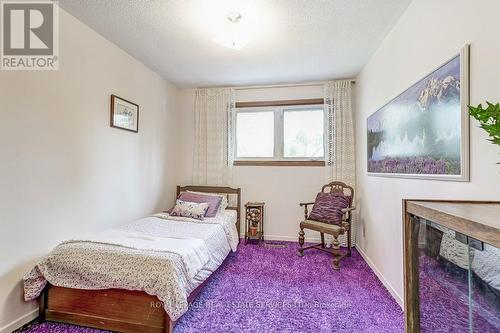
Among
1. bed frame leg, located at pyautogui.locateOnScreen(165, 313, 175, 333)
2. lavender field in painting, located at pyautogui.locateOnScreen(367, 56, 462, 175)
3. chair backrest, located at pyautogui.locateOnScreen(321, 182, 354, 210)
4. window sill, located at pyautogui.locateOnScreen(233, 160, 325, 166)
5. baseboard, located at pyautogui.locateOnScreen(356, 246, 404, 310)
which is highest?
lavender field in painting, located at pyautogui.locateOnScreen(367, 56, 462, 175)

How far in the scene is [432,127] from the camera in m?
1.59

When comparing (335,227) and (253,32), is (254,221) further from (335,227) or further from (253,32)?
(253,32)

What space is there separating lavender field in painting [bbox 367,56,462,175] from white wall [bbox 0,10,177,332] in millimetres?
2845

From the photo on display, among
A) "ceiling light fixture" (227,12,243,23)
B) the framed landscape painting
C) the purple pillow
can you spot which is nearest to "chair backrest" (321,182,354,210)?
the purple pillow

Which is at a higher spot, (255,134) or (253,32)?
(253,32)

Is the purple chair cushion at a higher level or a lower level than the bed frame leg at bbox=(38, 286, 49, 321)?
higher

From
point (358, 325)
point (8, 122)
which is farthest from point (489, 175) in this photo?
point (8, 122)

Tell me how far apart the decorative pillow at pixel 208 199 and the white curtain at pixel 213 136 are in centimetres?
47

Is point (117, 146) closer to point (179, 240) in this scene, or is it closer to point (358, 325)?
point (179, 240)

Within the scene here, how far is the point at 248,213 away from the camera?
3.73 metres

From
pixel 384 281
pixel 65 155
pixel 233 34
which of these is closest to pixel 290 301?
pixel 384 281

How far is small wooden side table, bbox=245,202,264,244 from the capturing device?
3.69 metres

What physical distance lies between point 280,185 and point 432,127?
2452 mm

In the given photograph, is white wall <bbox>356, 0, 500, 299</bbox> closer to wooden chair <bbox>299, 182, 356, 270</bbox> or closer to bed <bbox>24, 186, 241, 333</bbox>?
wooden chair <bbox>299, 182, 356, 270</bbox>
